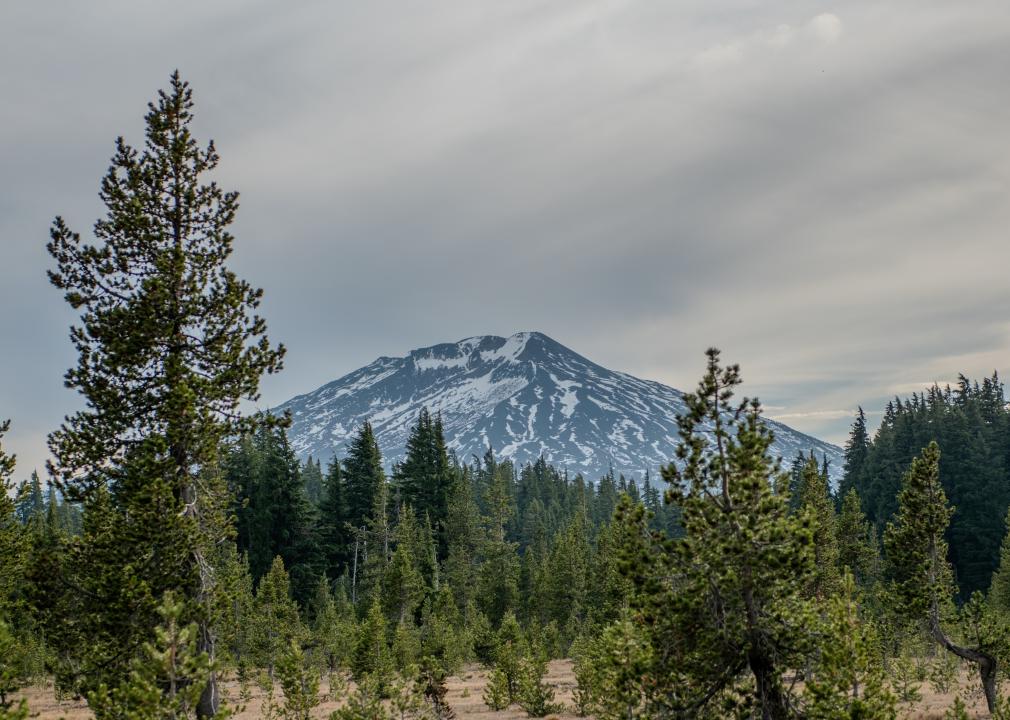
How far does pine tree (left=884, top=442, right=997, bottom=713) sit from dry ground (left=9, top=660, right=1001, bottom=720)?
88.2 inches

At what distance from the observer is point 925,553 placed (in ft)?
63.5

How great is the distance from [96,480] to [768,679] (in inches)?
482

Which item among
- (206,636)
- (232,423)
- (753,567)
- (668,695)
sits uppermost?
(232,423)

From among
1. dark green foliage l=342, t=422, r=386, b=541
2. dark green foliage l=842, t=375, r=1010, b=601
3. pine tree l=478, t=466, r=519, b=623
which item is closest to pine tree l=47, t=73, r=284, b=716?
pine tree l=478, t=466, r=519, b=623

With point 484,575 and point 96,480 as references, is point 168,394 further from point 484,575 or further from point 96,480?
point 484,575

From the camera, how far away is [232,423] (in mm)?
13539

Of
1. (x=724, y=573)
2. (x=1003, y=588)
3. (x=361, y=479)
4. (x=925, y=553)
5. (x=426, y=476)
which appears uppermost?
(x=361, y=479)

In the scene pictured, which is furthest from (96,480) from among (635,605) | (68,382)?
(635,605)

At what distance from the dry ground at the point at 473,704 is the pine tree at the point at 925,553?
2.24 m

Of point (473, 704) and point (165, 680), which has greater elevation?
point (165, 680)

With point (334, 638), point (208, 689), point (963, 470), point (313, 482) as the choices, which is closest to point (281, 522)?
point (334, 638)

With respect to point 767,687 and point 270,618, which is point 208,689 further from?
point 270,618

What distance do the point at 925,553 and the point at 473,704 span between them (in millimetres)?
17827

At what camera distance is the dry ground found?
21594 mm
